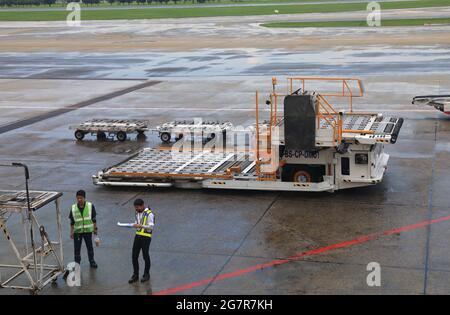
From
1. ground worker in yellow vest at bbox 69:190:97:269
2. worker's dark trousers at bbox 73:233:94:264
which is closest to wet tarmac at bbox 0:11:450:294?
worker's dark trousers at bbox 73:233:94:264

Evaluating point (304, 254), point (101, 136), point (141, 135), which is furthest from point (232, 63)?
point (304, 254)

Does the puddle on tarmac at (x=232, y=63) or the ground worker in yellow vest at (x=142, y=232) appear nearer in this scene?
the ground worker in yellow vest at (x=142, y=232)

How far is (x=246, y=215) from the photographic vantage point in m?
15.4

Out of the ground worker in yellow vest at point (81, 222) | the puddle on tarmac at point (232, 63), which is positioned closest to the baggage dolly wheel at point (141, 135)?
the ground worker in yellow vest at point (81, 222)

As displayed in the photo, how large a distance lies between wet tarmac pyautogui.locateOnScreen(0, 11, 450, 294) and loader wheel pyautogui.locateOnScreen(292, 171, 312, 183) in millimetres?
368

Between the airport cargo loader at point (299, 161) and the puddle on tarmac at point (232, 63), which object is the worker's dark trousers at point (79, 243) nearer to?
the airport cargo loader at point (299, 161)

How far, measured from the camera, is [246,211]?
51.6ft

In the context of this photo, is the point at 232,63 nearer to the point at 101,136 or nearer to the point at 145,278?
the point at 101,136

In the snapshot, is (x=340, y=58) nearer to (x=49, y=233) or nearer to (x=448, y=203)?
(x=448, y=203)

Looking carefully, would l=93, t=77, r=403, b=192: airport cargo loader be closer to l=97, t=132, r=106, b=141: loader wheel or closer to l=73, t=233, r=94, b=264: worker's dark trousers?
l=73, t=233, r=94, b=264: worker's dark trousers

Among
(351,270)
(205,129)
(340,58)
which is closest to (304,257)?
(351,270)

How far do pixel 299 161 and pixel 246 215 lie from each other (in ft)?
7.57

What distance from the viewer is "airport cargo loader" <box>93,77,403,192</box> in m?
16.1

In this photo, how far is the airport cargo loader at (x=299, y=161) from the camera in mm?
16141
